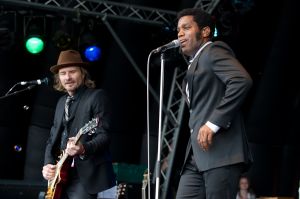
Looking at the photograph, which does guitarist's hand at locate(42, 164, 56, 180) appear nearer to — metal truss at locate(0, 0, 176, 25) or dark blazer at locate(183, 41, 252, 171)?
dark blazer at locate(183, 41, 252, 171)

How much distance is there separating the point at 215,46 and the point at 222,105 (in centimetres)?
43

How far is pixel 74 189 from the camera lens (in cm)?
542

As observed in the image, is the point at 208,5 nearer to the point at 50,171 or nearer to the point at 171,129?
the point at 171,129

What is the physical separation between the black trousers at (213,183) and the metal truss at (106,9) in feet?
16.3

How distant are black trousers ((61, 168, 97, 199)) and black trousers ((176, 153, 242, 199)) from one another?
43.2 inches

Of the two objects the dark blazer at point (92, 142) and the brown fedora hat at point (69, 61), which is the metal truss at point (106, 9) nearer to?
the brown fedora hat at point (69, 61)

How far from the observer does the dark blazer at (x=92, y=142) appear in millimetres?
5359

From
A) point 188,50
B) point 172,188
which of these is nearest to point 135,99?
point 172,188

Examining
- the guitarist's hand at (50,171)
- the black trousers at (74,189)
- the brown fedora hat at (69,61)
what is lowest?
the black trousers at (74,189)

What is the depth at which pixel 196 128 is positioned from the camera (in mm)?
4461

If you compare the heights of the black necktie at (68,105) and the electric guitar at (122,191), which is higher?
the black necktie at (68,105)

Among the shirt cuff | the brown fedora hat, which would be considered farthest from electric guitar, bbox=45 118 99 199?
the shirt cuff

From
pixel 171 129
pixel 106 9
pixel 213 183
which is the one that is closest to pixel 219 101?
pixel 213 183

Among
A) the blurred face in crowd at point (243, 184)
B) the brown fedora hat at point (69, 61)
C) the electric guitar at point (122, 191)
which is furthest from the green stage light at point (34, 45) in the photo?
the brown fedora hat at point (69, 61)
